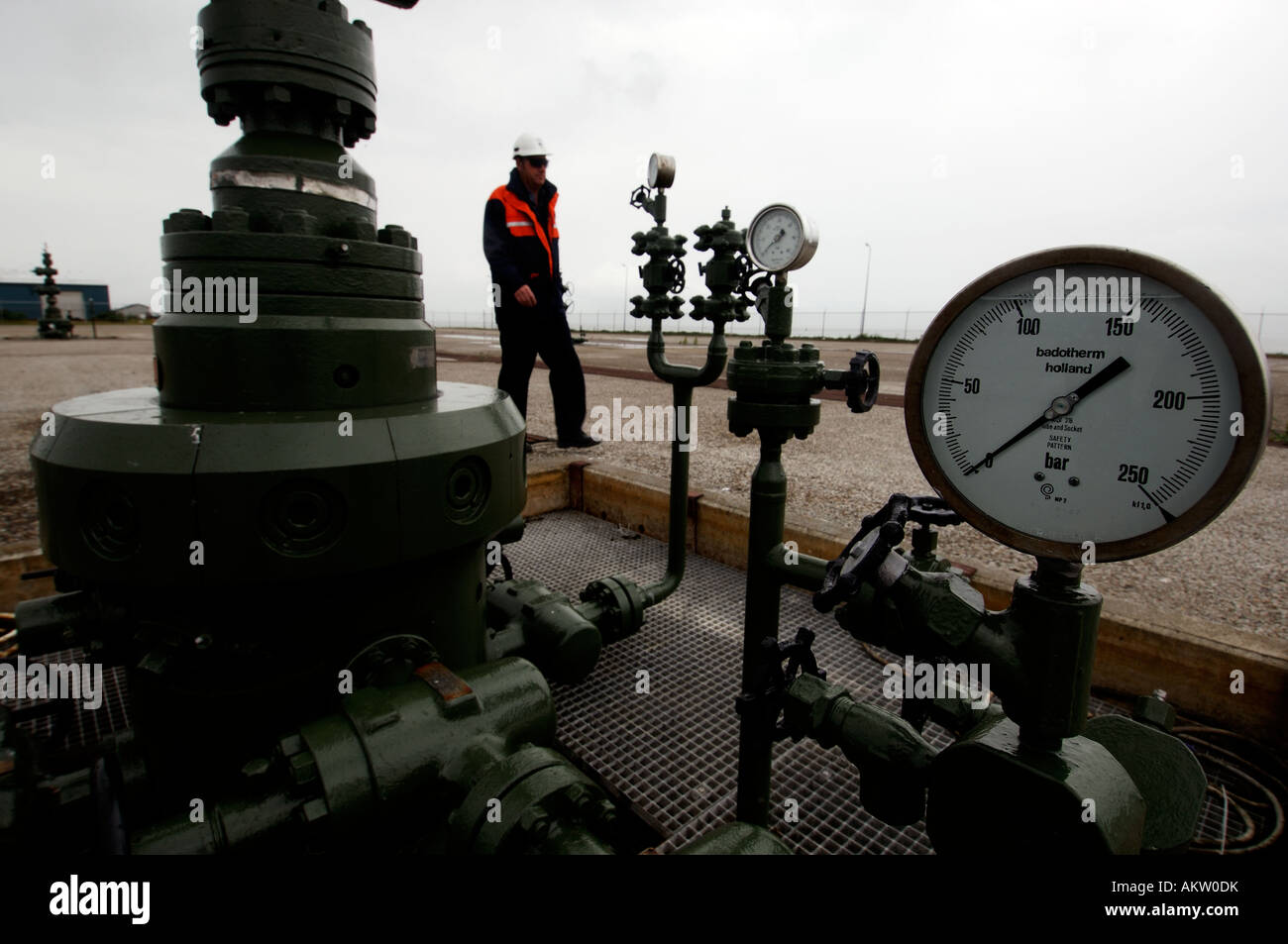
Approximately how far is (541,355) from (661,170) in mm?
1926

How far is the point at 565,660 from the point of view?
2096mm

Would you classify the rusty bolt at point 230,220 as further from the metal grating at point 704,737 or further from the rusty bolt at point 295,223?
the metal grating at point 704,737

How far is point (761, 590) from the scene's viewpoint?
5.52 feet

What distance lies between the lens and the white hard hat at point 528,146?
4.07 m

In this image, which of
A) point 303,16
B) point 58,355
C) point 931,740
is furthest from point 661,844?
point 58,355

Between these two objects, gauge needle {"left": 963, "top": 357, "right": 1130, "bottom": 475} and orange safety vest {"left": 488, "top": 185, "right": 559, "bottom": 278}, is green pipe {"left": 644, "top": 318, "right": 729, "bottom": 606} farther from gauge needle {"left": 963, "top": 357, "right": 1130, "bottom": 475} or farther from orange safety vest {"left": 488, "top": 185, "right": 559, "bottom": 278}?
orange safety vest {"left": 488, "top": 185, "right": 559, "bottom": 278}

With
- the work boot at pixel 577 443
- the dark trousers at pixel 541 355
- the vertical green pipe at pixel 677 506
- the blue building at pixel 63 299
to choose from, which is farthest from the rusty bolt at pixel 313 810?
the blue building at pixel 63 299

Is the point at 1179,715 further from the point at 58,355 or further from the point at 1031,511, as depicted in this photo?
the point at 58,355

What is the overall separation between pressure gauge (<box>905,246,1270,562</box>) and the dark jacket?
3.42 meters

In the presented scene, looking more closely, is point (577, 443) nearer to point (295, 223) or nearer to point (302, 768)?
point (295, 223)

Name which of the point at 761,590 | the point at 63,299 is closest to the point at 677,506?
the point at 761,590

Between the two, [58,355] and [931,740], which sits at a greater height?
[58,355]

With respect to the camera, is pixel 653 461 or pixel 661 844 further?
pixel 653 461
